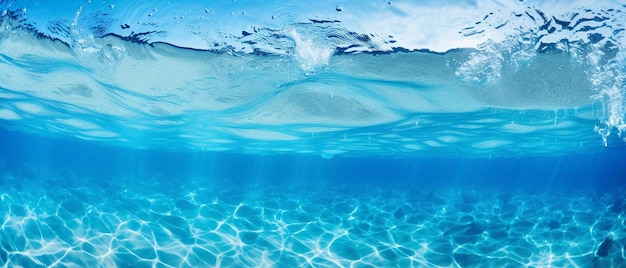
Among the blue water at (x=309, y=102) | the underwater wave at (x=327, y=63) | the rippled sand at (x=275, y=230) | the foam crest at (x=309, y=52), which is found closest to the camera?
the underwater wave at (x=327, y=63)

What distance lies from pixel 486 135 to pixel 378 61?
44.6 feet

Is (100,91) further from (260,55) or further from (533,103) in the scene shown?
(533,103)

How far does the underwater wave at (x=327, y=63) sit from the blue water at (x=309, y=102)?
0.05 meters

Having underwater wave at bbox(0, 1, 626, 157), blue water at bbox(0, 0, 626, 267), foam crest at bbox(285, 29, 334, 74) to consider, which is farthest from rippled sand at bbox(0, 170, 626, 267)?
foam crest at bbox(285, 29, 334, 74)

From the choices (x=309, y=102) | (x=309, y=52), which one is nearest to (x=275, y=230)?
(x=309, y=102)

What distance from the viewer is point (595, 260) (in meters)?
9.41

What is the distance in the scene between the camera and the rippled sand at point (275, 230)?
983 centimetres

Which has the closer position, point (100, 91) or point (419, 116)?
point (100, 91)

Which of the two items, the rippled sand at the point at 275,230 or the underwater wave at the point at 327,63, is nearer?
the underwater wave at the point at 327,63

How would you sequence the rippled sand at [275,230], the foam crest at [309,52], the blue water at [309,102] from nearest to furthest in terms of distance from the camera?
the blue water at [309,102], the foam crest at [309,52], the rippled sand at [275,230]

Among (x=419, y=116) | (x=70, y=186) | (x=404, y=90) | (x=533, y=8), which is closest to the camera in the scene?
(x=533, y=8)


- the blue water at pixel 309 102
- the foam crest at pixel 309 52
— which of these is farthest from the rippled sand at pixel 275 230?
the foam crest at pixel 309 52

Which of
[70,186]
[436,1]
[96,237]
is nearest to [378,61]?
[436,1]

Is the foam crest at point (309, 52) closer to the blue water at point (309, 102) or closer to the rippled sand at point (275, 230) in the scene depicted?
the blue water at point (309, 102)
